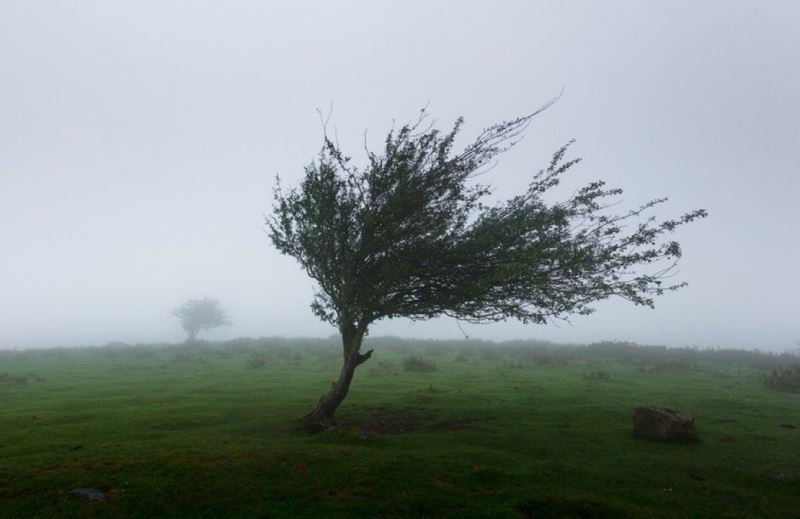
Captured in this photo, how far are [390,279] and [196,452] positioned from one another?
8.57m

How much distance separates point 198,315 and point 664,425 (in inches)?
5097

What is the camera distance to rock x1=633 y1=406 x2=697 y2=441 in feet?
57.4

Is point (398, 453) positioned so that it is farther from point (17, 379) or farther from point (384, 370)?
point (17, 379)

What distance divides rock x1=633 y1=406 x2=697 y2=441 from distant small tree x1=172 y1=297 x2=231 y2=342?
127016 millimetres

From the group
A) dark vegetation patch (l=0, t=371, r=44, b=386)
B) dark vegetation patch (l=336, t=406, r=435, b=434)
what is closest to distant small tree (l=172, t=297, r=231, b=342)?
dark vegetation patch (l=0, t=371, r=44, b=386)

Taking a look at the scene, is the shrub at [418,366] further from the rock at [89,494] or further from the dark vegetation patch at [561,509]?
the rock at [89,494]

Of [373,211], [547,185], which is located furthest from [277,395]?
[547,185]

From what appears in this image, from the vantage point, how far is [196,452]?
1486 cm

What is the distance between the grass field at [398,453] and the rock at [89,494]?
163mm

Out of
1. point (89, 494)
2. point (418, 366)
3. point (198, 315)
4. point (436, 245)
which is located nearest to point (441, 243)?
point (436, 245)

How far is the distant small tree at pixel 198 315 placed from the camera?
13038 centimetres

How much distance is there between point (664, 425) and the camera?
17.6m

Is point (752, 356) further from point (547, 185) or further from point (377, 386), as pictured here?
point (547, 185)

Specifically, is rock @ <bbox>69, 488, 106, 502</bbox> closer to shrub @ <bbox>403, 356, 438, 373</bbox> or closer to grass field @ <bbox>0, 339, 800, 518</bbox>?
grass field @ <bbox>0, 339, 800, 518</bbox>
